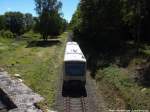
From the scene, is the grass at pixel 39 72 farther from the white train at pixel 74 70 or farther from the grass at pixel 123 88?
the grass at pixel 123 88

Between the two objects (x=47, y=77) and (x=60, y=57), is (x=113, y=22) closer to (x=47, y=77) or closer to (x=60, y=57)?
(x=60, y=57)

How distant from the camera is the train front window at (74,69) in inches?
1107

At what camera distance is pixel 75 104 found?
24812mm

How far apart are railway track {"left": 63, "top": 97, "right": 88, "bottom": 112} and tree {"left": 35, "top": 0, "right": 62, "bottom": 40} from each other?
56.3m

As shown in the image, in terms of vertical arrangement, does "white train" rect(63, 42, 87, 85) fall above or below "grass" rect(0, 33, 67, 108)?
above

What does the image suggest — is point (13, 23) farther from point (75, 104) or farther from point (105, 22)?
point (75, 104)

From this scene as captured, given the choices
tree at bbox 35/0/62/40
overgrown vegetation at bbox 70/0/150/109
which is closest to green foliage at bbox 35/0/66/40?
tree at bbox 35/0/62/40

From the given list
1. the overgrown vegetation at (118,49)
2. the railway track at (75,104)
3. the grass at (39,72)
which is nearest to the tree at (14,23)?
the overgrown vegetation at (118,49)

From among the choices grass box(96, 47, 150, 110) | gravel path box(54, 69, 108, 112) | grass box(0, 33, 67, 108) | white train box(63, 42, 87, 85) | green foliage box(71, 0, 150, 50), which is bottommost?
gravel path box(54, 69, 108, 112)

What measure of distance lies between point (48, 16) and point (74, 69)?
5605 centimetres

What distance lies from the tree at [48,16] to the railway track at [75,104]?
56.3 meters

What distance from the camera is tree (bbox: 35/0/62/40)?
81750 mm

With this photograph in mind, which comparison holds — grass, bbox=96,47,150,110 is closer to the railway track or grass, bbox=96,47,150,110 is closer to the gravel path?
the gravel path

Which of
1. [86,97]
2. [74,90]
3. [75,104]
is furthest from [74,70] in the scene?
[75,104]
